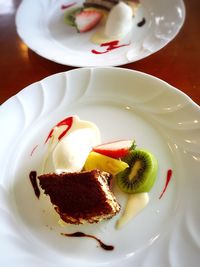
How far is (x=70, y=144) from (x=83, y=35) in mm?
720

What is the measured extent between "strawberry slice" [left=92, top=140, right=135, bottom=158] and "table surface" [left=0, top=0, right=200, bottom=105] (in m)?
0.36

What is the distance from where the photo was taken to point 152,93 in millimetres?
1282

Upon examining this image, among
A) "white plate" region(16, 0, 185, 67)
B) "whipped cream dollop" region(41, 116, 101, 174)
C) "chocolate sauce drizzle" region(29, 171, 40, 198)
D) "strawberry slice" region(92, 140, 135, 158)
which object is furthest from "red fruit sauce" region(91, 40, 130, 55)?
"chocolate sauce drizzle" region(29, 171, 40, 198)

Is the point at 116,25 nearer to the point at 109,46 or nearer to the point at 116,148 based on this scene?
the point at 109,46

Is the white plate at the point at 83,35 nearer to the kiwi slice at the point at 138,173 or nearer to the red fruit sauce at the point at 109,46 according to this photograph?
the red fruit sauce at the point at 109,46

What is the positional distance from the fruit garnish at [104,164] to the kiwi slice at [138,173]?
3 centimetres

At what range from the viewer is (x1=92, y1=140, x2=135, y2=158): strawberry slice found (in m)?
1.14

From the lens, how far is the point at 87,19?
1.71 metres

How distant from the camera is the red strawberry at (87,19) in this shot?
1.69m

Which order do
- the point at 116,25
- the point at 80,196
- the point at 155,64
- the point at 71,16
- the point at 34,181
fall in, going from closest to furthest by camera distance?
the point at 80,196, the point at 34,181, the point at 155,64, the point at 116,25, the point at 71,16

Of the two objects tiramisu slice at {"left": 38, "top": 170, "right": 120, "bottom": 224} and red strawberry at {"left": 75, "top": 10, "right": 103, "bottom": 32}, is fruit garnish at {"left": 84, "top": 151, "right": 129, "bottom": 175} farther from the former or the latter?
red strawberry at {"left": 75, "top": 10, "right": 103, "bottom": 32}

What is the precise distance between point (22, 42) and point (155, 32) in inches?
25.5

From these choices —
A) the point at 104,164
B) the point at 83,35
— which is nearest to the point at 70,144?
the point at 104,164

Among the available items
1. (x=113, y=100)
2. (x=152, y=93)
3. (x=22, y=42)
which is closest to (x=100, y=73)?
(x=113, y=100)
